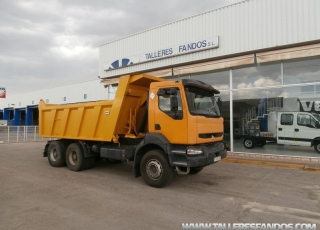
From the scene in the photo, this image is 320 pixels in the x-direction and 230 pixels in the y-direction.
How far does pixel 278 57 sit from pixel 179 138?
20.4ft

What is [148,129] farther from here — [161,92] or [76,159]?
[76,159]

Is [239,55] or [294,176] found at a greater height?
[239,55]

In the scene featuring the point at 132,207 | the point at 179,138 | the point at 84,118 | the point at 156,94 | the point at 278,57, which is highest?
the point at 278,57

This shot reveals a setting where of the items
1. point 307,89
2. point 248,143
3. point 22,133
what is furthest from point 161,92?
point 22,133

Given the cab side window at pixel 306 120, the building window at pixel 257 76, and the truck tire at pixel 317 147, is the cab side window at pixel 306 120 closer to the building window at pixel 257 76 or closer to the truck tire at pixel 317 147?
the truck tire at pixel 317 147

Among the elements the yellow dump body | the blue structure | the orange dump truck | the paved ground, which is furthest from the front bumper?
the blue structure

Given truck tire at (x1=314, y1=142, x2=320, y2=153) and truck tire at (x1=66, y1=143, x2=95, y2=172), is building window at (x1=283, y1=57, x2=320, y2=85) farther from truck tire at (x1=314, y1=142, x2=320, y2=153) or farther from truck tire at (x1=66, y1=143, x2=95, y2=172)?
truck tire at (x1=66, y1=143, x2=95, y2=172)

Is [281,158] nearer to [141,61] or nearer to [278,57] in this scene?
[278,57]

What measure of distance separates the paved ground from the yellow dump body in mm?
1304

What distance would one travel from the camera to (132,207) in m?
4.51

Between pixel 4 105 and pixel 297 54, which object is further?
pixel 4 105

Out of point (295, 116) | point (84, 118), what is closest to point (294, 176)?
point (295, 116)

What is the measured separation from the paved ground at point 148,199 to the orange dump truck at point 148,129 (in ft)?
2.01

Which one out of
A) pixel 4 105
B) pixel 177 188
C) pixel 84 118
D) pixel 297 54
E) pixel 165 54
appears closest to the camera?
pixel 177 188
